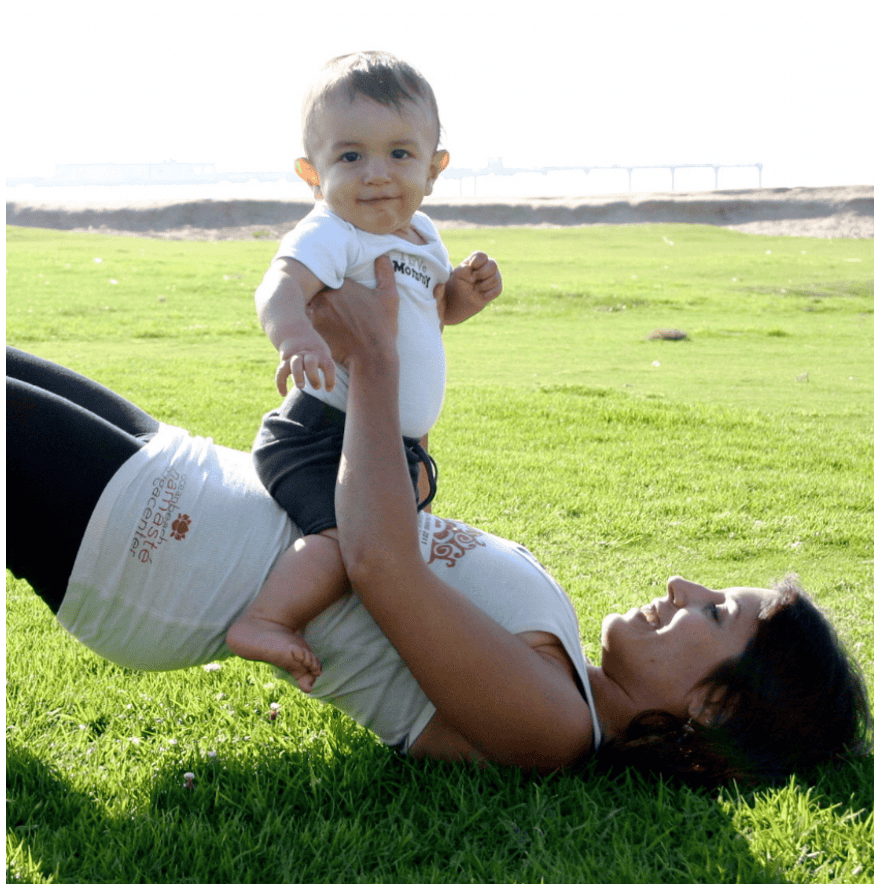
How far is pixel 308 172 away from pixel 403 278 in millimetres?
371

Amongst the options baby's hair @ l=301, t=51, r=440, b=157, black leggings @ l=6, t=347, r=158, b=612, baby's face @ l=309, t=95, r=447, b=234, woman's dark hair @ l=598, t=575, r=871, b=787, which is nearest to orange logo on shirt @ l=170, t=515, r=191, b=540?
black leggings @ l=6, t=347, r=158, b=612

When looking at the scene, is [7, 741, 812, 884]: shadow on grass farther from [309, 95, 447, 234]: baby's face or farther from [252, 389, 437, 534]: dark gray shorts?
[309, 95, 447, 234]: baby's face

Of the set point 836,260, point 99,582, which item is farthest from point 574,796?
point 836,260

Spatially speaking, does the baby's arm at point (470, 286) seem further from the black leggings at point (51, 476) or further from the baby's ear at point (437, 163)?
the black leggings at point (51, 476)

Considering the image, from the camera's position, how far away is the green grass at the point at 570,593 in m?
2.12

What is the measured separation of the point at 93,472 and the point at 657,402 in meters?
6.20

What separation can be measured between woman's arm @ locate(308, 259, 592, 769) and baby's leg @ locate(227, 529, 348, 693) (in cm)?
9

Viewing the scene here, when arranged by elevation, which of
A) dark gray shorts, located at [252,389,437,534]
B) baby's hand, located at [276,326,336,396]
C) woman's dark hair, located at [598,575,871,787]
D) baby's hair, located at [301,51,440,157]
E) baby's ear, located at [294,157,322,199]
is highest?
baby's hair, located at [301,51,440,157]

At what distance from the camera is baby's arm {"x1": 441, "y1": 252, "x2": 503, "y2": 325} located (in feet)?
8.57

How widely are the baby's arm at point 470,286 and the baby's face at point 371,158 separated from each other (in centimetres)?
28

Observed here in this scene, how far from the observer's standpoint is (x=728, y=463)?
20.3ft

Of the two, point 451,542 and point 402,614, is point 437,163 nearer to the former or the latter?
point 451,542

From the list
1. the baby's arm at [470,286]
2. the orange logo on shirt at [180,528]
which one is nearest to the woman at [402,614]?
the orange logo on shirt at [180,528]

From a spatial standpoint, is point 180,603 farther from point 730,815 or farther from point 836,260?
point 836,260
